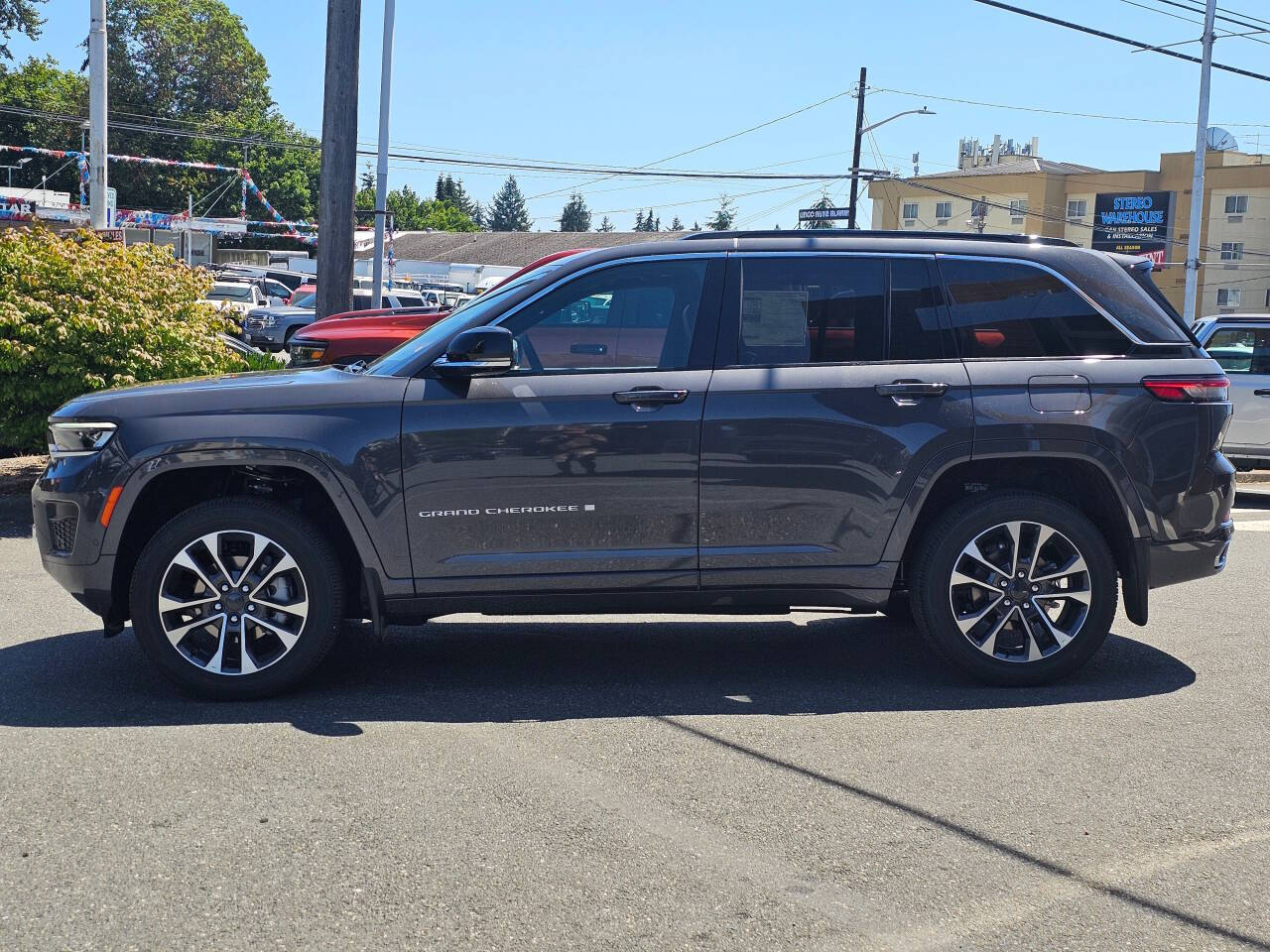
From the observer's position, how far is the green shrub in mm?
9969

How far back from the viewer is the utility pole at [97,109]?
1616 cm

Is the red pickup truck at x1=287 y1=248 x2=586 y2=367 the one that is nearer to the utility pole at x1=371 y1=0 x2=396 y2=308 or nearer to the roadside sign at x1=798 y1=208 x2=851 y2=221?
the utility pole at x1=371 y1=0 x2=396 y2=308

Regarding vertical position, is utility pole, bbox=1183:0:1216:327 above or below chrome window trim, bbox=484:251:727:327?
above

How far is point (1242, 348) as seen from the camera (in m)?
13.7

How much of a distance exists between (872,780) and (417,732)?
1.73 m

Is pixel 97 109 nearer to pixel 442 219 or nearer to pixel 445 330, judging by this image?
pixel 445 330

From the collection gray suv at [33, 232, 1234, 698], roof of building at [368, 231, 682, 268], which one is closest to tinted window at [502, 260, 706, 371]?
gray suv at [33, 232, 1234, 698]

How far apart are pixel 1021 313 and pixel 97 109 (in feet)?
45.6

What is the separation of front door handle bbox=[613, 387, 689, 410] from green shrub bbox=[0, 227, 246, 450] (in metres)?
5.65

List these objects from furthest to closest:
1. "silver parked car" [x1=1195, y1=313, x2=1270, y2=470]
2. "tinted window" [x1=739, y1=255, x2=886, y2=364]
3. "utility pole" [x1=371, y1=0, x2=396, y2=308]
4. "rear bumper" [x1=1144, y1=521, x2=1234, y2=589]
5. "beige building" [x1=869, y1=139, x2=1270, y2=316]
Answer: "beige building" [x1=869, y1=139, x2=1270, y2=316] < "utility pole" [x1=371, y1=0, x2=396, y2=308] < "silver parked car" [x1=1195, y1=313, x2=1270, y2=470] < "rear bumper" [x1=1144, y1=521, x2=1234, y2=589] < "tinted window" [x1=739, y1=255, x2=886, y2=364]

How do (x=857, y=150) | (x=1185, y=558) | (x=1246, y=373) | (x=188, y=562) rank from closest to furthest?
(x=188, y=562) < (x=1185, y=558) < (x=1246, y=373) < (x=857, y=150)

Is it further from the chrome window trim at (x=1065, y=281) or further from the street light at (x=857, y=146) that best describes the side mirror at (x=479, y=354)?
the street light at (x=857, y=146)

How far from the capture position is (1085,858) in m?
4.07

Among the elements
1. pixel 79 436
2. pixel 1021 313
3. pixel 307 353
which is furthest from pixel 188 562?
pixel 307 353
